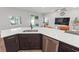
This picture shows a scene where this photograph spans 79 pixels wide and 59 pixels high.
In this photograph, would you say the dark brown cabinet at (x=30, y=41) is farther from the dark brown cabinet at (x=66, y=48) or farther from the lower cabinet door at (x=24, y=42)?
the dark brown cabinet at (x=66, y=48)

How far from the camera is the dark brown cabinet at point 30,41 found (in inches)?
102

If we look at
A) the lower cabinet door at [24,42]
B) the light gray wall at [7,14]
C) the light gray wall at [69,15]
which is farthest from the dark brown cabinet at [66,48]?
the lower cabinet door at [24,42]

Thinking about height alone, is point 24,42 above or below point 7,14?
below

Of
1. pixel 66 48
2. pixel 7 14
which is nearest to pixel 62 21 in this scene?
pixel 66 48

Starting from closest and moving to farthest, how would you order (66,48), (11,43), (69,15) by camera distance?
1. (66,48)
2. (69,15)
3. (11,43)

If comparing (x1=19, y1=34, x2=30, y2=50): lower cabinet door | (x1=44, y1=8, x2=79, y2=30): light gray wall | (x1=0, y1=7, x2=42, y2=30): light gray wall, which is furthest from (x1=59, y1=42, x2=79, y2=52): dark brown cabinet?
(x1=19, y1=34, x2=30, y2=50): lower cabinet door

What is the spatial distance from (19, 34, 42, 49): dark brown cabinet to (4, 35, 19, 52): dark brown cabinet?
18 centimetres

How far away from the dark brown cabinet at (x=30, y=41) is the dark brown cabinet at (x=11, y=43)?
0.59 feet

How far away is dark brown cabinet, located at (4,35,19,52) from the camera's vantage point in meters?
2.05

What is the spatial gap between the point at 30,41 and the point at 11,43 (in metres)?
0.65

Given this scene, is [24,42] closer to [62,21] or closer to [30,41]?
[30,41]

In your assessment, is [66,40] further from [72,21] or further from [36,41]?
[36,41]

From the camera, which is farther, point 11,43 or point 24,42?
point 24,42

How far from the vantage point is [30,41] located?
2.64 m
